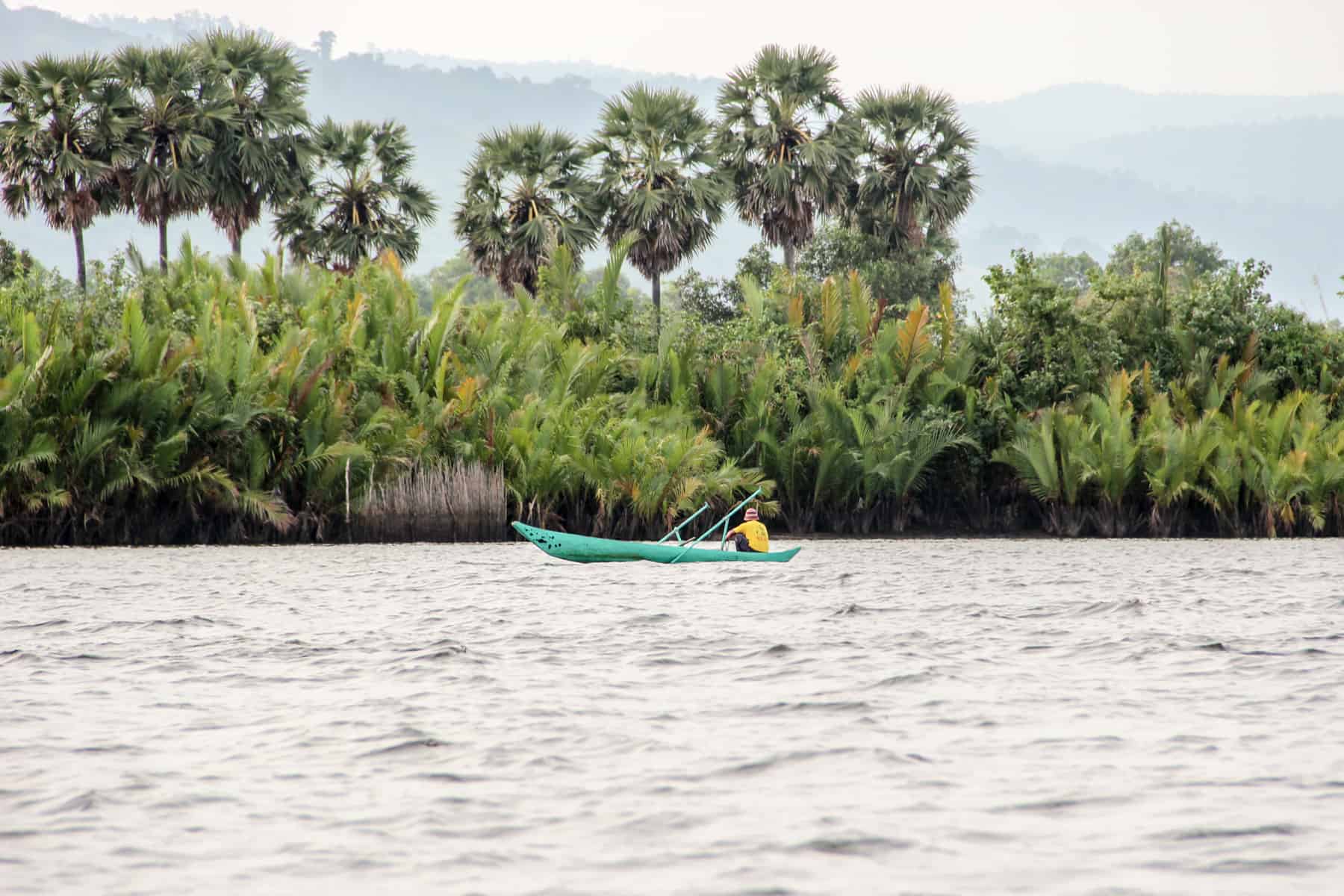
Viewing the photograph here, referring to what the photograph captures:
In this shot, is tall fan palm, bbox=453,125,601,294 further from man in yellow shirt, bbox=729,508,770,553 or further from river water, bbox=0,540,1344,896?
river water, bbox=0,540,1344,896

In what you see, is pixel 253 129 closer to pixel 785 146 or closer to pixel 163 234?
pixel 163 234

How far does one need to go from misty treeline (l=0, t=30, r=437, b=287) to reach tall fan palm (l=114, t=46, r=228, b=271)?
4 cm

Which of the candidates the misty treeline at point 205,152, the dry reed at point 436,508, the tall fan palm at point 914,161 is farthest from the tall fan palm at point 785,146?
the dry reed at point 436,508

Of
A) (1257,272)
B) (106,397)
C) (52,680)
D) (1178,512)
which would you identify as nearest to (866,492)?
(1178,512)

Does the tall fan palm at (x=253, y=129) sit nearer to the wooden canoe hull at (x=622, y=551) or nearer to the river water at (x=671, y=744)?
the wooden canoe hull at (x=622, y=551)

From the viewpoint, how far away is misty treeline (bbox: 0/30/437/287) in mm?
35625

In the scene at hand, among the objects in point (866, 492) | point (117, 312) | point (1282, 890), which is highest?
point (117, 312)

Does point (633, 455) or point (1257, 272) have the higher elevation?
point (1257, 272)

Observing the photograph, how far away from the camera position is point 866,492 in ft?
79.3

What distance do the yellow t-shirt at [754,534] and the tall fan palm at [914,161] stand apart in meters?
23.9

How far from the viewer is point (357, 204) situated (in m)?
37.9

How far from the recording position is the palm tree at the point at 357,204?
38.0 meters

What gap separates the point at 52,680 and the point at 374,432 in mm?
12992

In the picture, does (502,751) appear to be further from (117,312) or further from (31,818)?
(117,312)
